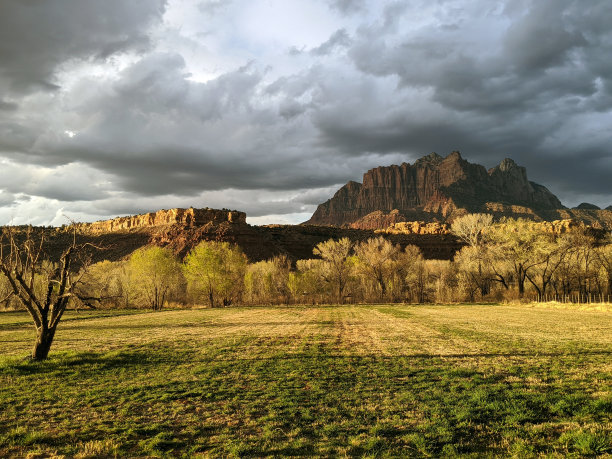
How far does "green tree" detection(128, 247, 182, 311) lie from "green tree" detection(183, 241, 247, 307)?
3624 millimetres

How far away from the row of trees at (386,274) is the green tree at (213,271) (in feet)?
0.57

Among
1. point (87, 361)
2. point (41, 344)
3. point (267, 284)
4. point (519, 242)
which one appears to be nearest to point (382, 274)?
point (267, 284)

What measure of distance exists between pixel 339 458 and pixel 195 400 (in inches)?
226

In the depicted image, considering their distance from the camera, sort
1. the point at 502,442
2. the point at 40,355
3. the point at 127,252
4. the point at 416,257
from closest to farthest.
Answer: the point at 502,442 < the point at 40,355 < the point at 416,257 < the point at 127,252

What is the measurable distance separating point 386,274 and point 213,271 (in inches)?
1390

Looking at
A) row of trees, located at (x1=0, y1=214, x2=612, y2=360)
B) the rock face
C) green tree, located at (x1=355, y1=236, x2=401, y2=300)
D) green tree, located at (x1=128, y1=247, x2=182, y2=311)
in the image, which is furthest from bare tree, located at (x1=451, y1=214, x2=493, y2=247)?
the rock face

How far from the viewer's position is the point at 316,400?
1073 cm

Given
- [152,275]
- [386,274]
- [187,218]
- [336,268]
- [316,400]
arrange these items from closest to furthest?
[316,400] → [152,275] → [336,268] → [386,274] → [187,218]

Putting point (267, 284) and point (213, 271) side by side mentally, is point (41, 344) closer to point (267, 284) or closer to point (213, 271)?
point (213, 271)

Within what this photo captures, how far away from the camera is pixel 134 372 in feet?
49.3

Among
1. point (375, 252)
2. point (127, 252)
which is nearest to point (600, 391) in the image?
point (375, 252)

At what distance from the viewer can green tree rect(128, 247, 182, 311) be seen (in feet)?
211

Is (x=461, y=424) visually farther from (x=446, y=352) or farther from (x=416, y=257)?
(x=416, y=257)

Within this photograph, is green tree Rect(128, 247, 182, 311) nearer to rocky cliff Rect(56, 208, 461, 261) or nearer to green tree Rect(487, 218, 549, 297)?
rocky cliff Rect(56, 208, 461, 261)
